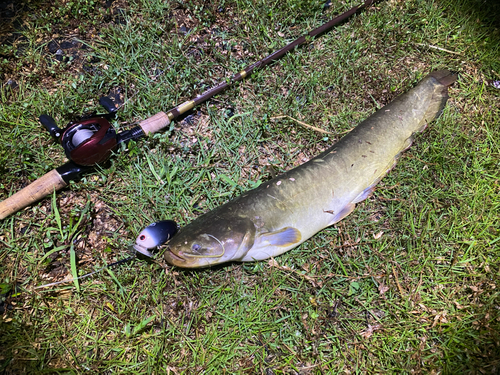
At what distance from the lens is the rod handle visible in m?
2.91

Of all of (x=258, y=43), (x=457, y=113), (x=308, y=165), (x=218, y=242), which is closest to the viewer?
(x=218, y=242)

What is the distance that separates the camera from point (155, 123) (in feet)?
9.61

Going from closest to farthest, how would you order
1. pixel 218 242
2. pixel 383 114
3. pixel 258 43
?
pixel 218 242 → pixel 383 114 → pixel 258 43

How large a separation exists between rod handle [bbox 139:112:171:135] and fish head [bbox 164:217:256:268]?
1.09 meters

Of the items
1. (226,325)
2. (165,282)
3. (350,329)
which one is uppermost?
(165,282)

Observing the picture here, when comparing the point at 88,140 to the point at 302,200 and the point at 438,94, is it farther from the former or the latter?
the point at 438,94

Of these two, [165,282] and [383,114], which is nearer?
[165,282]

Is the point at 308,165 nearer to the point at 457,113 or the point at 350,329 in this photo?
the point at 350,329

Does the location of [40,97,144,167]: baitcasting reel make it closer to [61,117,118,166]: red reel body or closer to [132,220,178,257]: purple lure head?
[61,117,118,166]: red reel body

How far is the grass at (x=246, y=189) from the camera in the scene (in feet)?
8.03

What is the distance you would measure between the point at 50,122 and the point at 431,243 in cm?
354

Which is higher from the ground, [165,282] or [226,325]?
[165,282]

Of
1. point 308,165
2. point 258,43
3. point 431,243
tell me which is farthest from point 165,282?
point 258,43

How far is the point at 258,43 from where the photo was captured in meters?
3.56
